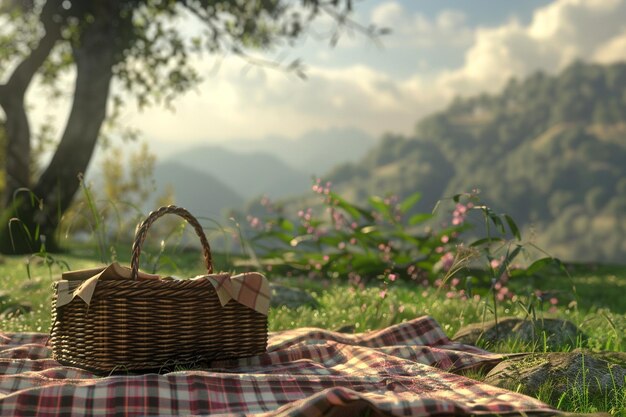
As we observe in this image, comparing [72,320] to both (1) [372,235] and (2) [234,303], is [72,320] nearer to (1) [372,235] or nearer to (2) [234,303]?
(2) [234,303]

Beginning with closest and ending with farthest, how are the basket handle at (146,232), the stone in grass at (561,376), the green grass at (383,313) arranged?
the stone in grass at (561,376) → the basket handle at (146,232) → the green grass at (383,313)

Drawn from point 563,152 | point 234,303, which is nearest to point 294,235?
point 234,303

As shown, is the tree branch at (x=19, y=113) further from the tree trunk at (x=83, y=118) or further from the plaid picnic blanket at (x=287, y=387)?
the plaid picnic blanket at (x=287, y=387)

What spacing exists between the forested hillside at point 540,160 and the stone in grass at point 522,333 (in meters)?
124

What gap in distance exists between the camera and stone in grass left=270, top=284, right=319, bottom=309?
6293mm

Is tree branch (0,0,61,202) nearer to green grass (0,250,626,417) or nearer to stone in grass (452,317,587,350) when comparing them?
green grass (0,250,626,417)

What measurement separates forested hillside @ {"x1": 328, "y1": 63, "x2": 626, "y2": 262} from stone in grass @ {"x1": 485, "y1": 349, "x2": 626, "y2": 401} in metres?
125

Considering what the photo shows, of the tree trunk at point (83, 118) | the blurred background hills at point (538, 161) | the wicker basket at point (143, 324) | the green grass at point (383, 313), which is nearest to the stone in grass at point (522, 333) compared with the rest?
the green grass at point (383, 313)

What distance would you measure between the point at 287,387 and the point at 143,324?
850mm

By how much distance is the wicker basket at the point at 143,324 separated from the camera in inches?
138

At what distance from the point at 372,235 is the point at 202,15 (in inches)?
294

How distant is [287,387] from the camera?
10.6 ft

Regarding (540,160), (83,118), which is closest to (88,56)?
(83,118)

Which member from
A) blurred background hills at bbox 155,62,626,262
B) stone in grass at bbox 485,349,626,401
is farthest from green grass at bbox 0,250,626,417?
blurred background hills at bbox 155,62,626,262
